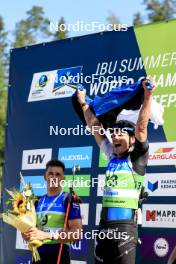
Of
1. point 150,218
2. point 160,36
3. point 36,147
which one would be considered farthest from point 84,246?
point 160,36

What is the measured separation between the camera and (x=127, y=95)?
4676 mm

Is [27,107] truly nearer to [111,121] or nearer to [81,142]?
[81,142]

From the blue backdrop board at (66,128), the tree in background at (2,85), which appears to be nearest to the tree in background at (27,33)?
the tree in background at (2,85)

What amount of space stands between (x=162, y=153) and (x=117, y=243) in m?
1.52

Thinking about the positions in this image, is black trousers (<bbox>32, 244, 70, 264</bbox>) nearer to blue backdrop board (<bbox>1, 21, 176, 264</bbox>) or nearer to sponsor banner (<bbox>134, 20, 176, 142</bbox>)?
blue backdrop board (<bbox>1, 21, 176, 264</bbox>)

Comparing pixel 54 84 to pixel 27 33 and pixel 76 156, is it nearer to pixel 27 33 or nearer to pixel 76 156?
pixel 76 156

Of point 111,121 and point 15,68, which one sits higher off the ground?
point 15,68

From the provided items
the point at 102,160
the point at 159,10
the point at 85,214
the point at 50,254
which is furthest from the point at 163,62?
the point at 159,10

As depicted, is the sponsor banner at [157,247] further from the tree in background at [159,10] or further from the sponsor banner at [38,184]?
the tree in background at [159,10]

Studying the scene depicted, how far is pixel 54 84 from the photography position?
6297 millimetres

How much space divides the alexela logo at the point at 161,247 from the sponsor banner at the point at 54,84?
1904 millimetres

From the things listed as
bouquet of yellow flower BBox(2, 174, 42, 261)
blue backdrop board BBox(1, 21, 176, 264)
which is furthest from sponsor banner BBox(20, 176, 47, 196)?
bouquet of yellow flower BBox(2, 174, 42, 261)

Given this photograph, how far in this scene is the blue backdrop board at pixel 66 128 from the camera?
528 cm

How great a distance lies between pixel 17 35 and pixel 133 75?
23910 mm
